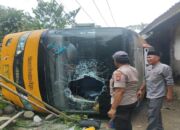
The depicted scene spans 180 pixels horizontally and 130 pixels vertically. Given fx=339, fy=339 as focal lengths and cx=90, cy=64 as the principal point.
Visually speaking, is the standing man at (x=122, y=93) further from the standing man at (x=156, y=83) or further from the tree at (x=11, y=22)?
the tree at (x=11, y=22)

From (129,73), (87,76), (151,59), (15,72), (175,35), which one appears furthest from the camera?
(175,35)

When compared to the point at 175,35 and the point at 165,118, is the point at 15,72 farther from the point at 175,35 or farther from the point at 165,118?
the point at 175,35

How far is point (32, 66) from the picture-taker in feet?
26.5

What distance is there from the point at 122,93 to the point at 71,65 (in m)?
3.20

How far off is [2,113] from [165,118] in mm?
4024

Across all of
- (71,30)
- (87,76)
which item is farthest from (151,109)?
(71,30)

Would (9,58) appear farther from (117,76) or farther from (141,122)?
(117,76)

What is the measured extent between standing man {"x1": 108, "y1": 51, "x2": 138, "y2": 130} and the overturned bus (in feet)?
8.23

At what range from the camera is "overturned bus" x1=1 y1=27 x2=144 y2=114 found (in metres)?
7.70

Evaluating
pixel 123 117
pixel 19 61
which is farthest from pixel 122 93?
pixel 19 61

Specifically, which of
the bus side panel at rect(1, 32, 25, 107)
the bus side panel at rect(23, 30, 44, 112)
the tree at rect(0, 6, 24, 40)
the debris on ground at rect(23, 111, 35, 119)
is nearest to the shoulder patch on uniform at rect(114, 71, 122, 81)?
the bus side panel at rect(23, 30, 44, 112)

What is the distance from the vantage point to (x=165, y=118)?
8.26 meters

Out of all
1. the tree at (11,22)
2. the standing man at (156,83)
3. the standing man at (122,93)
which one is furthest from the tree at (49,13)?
the standing man at (122,93)

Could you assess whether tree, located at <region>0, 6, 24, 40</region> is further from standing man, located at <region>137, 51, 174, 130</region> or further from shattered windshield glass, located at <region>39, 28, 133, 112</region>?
standing man, located at <region>137, 51, 174, 130</region>
